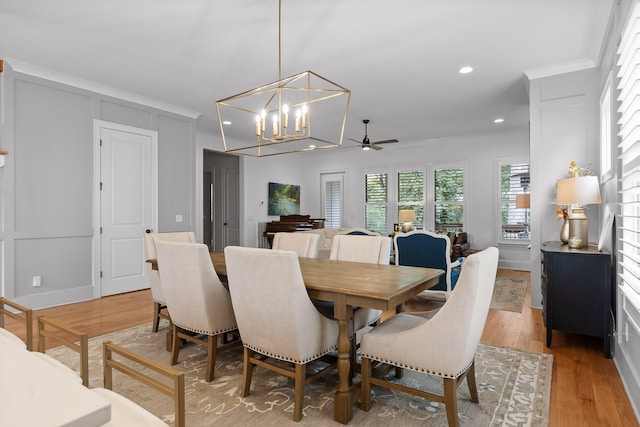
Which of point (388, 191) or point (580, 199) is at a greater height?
point (388, 191)

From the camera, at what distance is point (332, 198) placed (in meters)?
9.23

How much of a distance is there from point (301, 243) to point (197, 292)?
1288mm

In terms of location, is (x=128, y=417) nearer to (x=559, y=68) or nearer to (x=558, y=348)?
(x=558, y=348)

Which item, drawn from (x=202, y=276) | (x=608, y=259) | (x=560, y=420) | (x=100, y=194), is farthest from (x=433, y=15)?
(x=100, y=194)

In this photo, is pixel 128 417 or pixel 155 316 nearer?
pixel 128 417

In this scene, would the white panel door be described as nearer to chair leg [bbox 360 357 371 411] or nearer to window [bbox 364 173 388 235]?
chair leg [bbox 360 357 371 411]

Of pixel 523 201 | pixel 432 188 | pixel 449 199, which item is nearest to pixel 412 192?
pixel 432 188

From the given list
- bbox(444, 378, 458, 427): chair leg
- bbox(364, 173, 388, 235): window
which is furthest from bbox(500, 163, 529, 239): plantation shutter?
bbox(444, 378, 458, 427): chair leg

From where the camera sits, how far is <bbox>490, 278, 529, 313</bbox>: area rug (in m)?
4.20

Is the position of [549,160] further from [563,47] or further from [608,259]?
[608,259]

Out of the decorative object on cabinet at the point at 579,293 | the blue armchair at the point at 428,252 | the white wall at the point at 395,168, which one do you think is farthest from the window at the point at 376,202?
the decorative object on cabinet at the point at 579,293

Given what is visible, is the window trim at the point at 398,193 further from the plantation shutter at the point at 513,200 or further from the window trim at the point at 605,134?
the window trim at the point at 605,134

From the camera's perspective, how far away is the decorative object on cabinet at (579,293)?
2.73 meters

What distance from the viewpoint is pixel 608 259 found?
8.93 ft
